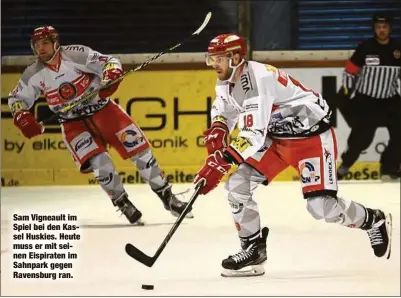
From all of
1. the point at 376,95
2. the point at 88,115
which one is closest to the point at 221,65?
the point at 88,115

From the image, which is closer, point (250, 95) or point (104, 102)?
point (250, 95)

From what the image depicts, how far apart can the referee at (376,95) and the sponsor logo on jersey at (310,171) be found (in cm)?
58

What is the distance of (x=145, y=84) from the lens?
14.5 feet

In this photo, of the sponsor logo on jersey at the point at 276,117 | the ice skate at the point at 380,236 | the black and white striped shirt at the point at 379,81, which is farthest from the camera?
the black and white striped shirt at the point at 379,81

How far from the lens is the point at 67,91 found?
3527mm

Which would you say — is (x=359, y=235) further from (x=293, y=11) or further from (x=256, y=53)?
(x=293, y=11)

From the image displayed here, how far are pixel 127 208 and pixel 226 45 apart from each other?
82cm

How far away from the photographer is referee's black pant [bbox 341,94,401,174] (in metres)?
4.45

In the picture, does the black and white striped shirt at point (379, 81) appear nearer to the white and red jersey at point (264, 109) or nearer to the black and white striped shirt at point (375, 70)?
the black and white striped shirt at point (375, 70)

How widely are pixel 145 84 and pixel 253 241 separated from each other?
1.22 meters

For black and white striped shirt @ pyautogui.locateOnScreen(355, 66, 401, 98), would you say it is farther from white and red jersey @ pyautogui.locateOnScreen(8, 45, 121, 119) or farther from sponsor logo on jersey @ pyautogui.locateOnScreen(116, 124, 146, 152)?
white and red jersey @ pyautogui.locateOnScreen(8, 45, 121, 119)

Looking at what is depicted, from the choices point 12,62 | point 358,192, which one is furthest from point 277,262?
point 12,62

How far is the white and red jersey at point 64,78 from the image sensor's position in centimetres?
347

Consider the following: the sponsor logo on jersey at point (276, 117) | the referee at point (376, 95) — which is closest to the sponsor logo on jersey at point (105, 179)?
the sponsor logo on jersey at point (276, 117)
